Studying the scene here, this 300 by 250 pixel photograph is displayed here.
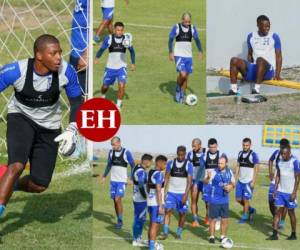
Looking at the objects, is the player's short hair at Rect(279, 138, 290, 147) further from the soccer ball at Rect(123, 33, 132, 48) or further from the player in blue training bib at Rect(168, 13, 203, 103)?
the soccer ball at Rect(123, 33, 132, 48)

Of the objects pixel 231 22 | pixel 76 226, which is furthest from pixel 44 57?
pixel 231 22

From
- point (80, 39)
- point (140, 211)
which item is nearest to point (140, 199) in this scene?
point (140, 211)

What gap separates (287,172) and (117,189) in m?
1.80

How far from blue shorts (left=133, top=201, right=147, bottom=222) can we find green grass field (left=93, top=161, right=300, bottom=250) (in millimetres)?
102

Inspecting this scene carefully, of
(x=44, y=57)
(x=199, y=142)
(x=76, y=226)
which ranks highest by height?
(x=44, y=57)

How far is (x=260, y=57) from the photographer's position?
32.1ft

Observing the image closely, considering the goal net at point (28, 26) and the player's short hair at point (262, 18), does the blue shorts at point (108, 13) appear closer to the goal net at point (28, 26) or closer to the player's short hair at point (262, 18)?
the player's short hair at point (262, 18)

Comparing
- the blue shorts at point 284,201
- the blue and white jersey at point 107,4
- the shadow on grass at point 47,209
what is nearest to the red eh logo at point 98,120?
Result: the shadow on grass at point 47,209

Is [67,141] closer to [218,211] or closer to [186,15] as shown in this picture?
[218,211]

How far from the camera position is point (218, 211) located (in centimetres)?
909

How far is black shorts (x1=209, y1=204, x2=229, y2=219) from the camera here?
9031mm

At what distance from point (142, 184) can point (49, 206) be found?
92 cm

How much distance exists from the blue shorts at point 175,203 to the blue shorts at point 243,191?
30.9 inches

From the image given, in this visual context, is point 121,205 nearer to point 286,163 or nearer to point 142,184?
point 142,184
